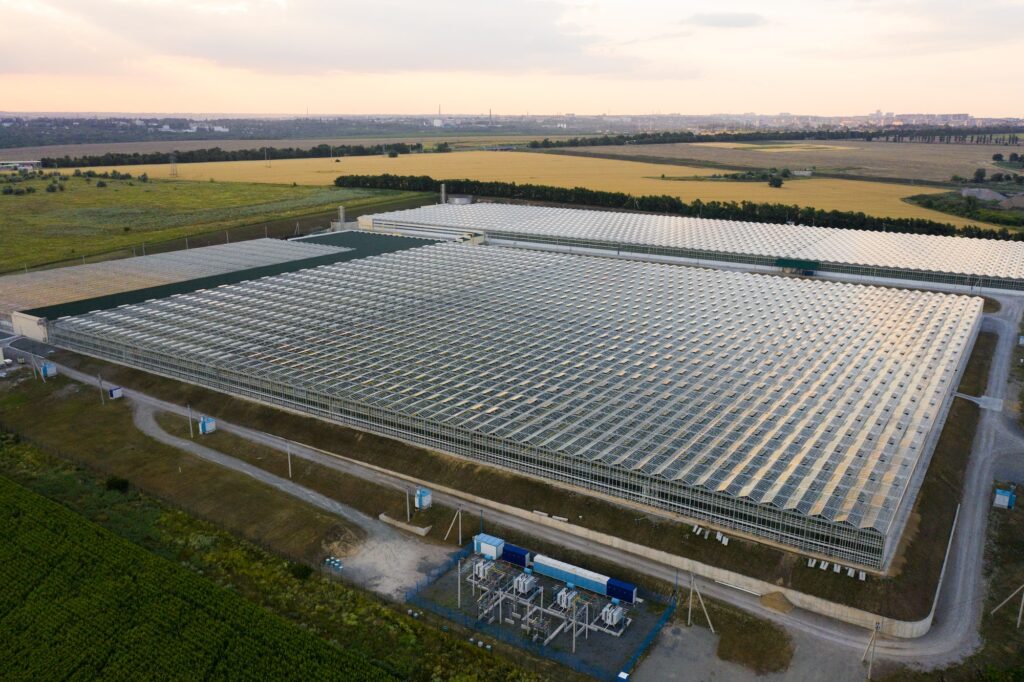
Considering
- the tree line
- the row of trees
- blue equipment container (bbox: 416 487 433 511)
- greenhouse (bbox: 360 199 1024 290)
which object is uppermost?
the row of trees

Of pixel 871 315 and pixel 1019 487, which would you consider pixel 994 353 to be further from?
pixel 1019 487

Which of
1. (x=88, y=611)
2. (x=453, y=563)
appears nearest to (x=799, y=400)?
(x=453, y=563)

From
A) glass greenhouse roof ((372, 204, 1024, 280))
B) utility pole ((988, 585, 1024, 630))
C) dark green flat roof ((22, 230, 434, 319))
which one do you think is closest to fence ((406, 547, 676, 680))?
utility pole ((988, 585, 1024, 630))

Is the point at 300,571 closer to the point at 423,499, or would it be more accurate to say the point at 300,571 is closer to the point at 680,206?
the point at 423,499

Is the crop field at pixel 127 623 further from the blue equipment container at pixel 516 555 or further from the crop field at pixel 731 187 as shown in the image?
the crop field at pixel 731 187

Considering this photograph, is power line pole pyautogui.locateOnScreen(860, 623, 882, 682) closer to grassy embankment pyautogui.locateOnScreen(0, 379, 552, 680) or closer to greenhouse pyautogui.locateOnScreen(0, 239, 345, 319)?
grassy embankment pyautogui.locateOnScreen(0, 379, 552, 680)
